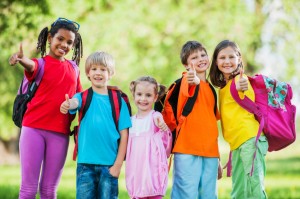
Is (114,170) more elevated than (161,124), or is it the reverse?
(161,124)

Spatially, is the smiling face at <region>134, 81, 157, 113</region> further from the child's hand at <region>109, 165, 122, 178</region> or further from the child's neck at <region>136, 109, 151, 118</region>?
the child's hand at <region>109, 165, 122, 178</region>

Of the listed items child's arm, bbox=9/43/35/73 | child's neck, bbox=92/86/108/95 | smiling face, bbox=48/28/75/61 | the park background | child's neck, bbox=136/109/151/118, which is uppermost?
the park background

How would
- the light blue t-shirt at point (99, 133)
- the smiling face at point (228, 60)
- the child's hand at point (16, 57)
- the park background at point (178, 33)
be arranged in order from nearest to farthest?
the child's hand at point (16, 57), the light blue t-shirt at point (99, 133), the smiling face at point (228, 60), the park background at point (178, 33)

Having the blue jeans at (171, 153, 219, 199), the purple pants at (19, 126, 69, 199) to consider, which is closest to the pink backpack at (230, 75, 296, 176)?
the blue jeans at (171, 153, 219, 199)

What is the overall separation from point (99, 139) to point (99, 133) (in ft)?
0.17

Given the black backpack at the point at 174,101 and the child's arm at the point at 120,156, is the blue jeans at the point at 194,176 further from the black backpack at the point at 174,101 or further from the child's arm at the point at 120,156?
the child's arm at the point at 120,156

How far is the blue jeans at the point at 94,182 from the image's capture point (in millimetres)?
4730

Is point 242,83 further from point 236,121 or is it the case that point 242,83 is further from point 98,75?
point 98,75

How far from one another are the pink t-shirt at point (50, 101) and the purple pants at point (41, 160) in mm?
74

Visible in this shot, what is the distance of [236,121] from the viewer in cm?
511

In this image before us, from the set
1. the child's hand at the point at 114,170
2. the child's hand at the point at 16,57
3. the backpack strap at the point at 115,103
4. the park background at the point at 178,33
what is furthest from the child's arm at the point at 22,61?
the park background at the point at 178,33

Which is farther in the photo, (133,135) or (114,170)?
(133,135)

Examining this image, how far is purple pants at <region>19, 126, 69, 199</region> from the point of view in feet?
16.4

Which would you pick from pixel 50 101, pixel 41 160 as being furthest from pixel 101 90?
pixel 41 160
